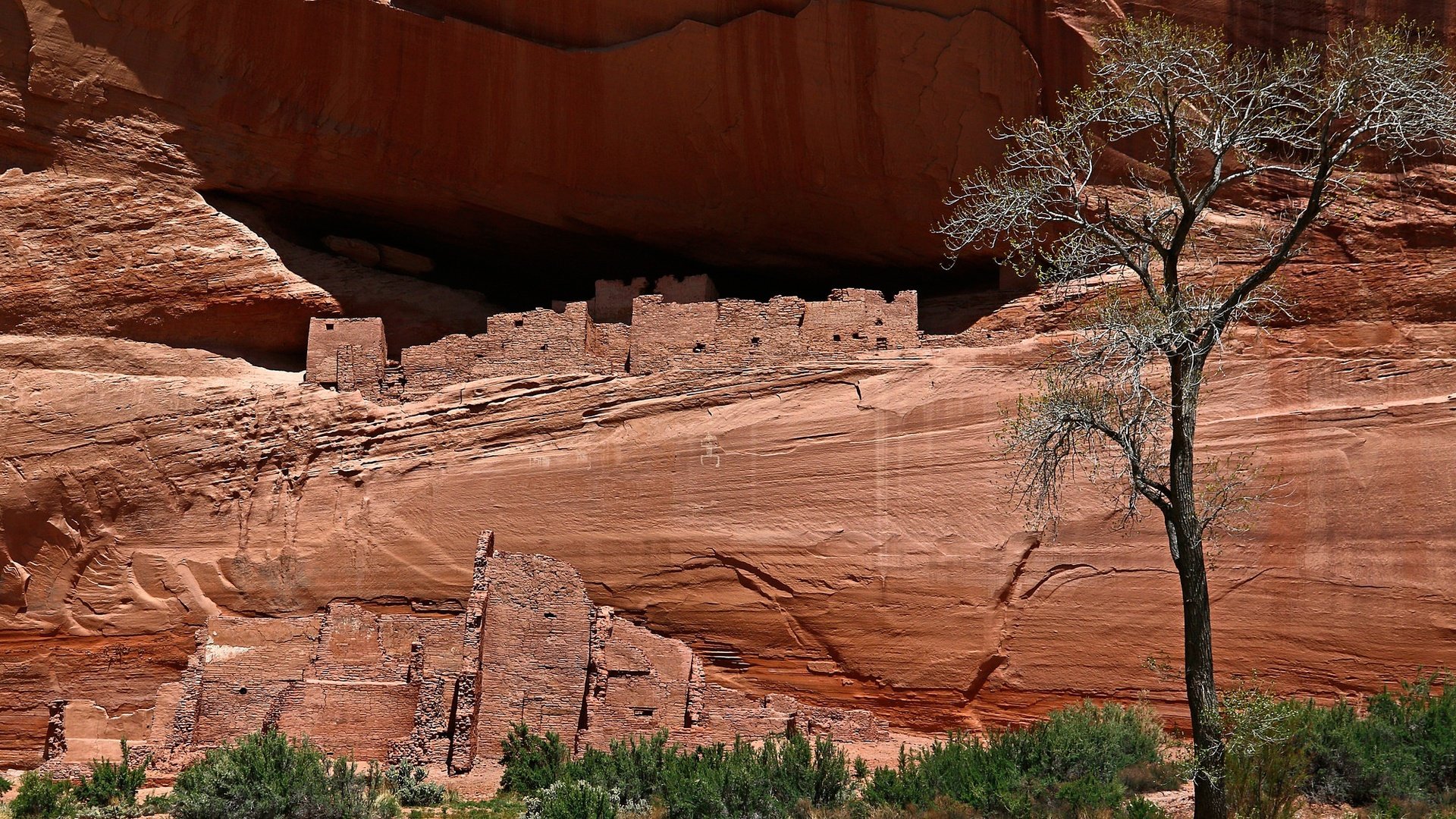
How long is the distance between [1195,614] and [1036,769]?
8.31ft

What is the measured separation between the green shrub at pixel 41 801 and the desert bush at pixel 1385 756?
9472mm

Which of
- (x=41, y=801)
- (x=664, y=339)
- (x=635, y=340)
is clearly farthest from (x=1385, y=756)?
(x=41, y=801)

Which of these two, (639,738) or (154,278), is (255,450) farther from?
(639,738)

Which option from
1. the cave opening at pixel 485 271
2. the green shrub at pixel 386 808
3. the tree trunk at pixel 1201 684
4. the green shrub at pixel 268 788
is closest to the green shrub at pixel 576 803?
the green shrub at pixel 386 808

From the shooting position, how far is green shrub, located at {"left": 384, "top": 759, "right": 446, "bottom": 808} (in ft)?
43.5

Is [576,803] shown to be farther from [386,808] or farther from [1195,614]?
[1195,614]

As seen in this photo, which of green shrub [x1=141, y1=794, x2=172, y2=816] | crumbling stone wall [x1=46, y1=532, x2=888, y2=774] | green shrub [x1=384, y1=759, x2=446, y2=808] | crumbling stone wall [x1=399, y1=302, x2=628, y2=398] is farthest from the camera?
crumbling stone wall [x1=399, y1=302, x2=628, y2=398]

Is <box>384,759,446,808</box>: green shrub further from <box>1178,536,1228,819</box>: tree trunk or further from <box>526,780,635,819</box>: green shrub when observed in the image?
<box>1178,536,1228,819</box>: tree trunk

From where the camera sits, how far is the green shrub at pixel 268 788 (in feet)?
39.5

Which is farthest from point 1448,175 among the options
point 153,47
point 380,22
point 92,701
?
point 92,701

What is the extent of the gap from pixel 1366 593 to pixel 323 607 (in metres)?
9.97

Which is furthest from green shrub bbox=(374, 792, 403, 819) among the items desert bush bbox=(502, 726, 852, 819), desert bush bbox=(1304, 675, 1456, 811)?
desert bush bbox=(1304, 675, 1456, 811)

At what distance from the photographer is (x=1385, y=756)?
1171cm

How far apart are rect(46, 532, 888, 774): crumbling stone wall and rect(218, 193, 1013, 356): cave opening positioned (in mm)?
4431
